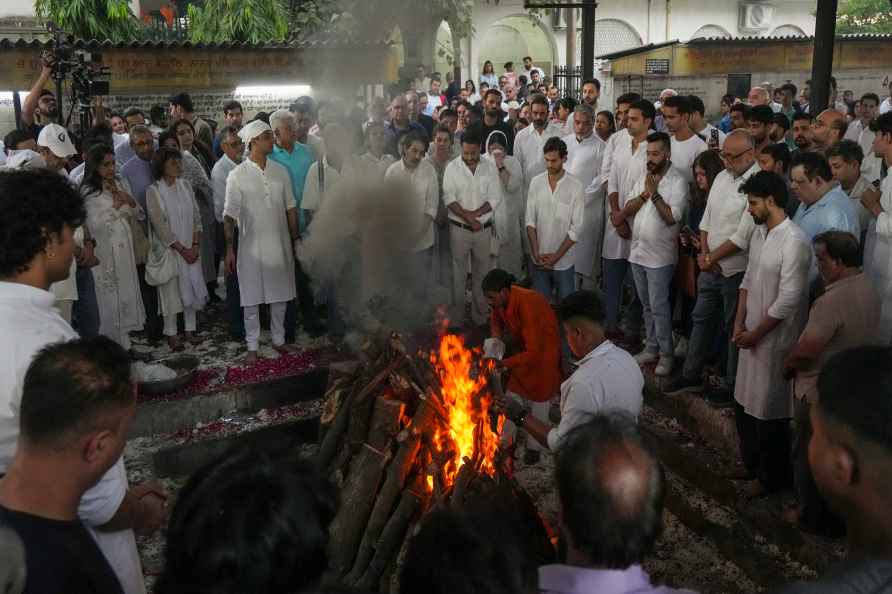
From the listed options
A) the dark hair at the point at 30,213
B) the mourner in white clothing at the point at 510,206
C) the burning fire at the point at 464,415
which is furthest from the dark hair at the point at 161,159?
the dark hair at the point at 30,213

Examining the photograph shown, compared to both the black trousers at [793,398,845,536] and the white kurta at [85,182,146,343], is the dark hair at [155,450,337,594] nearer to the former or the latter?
the black trousers at [793,398,845,536]

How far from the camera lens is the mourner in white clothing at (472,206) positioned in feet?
28.5

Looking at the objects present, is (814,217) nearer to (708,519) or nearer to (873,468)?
(708,519)

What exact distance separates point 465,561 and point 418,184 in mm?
6982

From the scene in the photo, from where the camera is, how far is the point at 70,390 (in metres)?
2.38

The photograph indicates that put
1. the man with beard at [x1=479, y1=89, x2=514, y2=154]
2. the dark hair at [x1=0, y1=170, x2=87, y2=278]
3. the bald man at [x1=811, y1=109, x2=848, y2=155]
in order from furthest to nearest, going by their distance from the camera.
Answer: the man with beard at [x1=479, y1=89, x2=514, y2=154] < the bald man at [x1=811, y1=109, x2=848, y2=155] < the dark hair at [x1=0, y1=170, x2=87, y2=278]

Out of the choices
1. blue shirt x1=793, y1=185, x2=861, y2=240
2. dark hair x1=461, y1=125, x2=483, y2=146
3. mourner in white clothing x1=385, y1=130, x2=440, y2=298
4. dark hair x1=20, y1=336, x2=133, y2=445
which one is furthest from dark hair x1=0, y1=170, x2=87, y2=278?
dark hair x1=461, y1=125, x2=483, y2=146

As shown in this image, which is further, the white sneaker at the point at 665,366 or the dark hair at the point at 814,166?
the white sneaker at the point at 665,366

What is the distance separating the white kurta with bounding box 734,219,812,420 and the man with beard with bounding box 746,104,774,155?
8.97 feet

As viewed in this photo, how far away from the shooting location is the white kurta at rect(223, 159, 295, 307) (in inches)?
304

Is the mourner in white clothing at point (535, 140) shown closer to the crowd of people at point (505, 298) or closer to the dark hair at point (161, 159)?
the crowd of people at point (505, 298)

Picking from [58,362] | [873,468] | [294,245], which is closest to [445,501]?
[58,362]

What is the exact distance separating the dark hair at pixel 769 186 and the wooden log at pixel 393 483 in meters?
2.62

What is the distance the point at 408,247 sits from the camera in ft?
28.2
